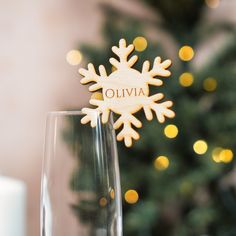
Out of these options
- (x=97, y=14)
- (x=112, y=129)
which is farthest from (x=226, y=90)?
(x=112, y=129)

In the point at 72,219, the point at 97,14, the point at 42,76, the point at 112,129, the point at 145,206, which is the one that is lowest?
the point at 72,219

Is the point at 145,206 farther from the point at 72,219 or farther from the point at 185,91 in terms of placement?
the point at 72,219

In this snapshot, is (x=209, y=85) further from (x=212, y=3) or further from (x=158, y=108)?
(x=158, y=108)

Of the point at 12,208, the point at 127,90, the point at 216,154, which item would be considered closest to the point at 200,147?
the point at 216,154

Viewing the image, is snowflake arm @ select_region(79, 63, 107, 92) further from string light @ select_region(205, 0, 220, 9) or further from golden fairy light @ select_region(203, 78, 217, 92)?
string light @ select_region(205, 0, 220, 9)

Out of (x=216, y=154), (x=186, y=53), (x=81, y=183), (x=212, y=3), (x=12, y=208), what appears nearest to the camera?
(x=81, y=183)

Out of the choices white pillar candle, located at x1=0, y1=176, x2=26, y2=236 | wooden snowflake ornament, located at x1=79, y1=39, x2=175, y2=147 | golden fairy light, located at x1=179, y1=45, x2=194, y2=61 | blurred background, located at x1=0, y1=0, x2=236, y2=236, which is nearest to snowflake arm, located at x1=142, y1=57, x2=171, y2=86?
wooden snowflake ornament, located at x1=79, y1=39, x2=175, y2=147
